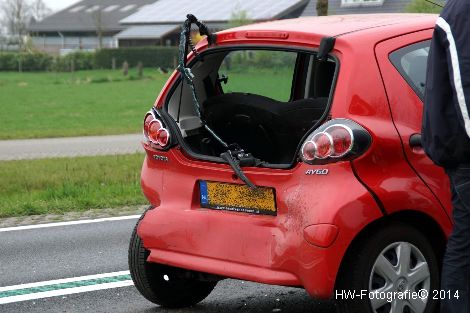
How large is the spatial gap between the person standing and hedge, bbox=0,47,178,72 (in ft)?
212

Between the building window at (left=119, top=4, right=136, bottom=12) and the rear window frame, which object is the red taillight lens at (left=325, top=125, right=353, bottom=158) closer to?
the rear window frame

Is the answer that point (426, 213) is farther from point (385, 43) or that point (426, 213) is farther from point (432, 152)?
point (385, 43)

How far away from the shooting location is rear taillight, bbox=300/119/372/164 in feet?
14.6

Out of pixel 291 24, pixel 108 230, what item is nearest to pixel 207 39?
pixel 291 24

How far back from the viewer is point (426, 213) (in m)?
4.64

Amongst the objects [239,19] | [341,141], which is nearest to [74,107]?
[341,141]

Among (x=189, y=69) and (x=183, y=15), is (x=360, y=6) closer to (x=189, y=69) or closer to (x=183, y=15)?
(x=183, y=15)

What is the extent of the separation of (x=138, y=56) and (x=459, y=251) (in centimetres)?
7353

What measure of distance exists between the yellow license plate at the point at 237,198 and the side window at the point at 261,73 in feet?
2.79

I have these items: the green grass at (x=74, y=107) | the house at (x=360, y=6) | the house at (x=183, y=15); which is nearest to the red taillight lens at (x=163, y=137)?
the green grass at (x=74, y=107)

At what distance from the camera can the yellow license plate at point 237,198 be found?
4.72 metres

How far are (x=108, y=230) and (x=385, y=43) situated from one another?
14.2 ft

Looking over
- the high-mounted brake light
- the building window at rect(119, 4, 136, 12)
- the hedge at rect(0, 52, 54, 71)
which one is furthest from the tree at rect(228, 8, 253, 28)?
the high-mounted brake light

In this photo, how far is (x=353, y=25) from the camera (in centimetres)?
499
